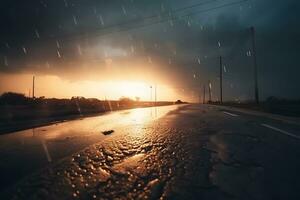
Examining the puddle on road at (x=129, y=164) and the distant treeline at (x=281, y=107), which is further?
the distant treeline at (x=281, y=107)

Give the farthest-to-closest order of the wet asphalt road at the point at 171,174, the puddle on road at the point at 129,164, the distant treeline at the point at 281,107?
the distant treeline at the point at 281,107 → the puddle on road at the point at 129,164 → the wet asphalt road at the point at 171,174

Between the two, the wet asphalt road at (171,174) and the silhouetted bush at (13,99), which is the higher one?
the silhouetted bush at (13,99)

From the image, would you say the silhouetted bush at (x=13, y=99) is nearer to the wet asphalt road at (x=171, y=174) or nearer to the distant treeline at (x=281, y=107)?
the distant treeline at (x=281, y=107)

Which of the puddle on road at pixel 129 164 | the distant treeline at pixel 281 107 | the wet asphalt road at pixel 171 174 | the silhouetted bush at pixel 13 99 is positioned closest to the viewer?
the wet asphalt road at pixel 171 174

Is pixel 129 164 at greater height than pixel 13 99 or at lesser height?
lesser

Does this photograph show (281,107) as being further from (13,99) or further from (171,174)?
(13,99)

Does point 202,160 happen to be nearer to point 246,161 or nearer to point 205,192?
point 246,161

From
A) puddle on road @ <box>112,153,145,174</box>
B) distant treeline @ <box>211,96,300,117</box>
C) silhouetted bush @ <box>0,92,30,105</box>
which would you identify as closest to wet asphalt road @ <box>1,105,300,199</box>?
puddle on road @ <box>112,153,145,174</box>

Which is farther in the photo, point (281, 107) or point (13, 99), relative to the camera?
point (13, 99)

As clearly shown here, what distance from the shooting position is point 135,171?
185 inches

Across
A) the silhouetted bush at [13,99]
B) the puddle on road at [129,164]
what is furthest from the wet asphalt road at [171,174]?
the silhouetted bush at [13,99]

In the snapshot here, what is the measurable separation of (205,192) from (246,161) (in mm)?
2034

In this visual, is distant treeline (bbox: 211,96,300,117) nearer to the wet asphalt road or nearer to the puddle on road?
the wet asphalt road

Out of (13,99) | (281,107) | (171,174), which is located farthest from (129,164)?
(13,99)
